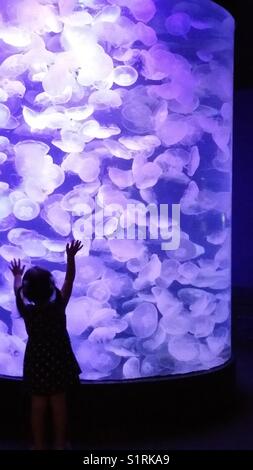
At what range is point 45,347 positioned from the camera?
320 centimetres

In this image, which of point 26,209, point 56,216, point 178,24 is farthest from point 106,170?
point 178,24

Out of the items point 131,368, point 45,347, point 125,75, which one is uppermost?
point 125,75

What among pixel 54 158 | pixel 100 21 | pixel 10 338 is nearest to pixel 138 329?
pixel 10 338

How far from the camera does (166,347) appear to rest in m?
4.11

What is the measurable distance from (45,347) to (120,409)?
3.25ft

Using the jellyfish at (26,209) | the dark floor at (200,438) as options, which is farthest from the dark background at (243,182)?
the jellyfish at (26,209)

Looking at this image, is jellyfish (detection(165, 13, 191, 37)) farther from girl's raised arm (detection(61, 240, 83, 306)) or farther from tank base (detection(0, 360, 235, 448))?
tank base (detection(0, 360, 235, 448))

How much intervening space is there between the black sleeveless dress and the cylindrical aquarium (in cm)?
72

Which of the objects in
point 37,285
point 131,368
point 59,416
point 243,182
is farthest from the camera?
point 243,182

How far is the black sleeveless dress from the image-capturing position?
3.20 m

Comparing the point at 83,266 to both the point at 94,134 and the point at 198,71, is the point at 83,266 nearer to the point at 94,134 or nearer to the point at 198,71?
the point at 94,134

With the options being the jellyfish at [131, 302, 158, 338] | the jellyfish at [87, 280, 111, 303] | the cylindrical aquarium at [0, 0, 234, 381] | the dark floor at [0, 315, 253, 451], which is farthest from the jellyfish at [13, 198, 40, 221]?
the dark floor at [0, 315, 253, 451]

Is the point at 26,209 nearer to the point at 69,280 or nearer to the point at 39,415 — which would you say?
the point at 69,280

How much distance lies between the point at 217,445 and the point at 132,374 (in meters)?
0.70
